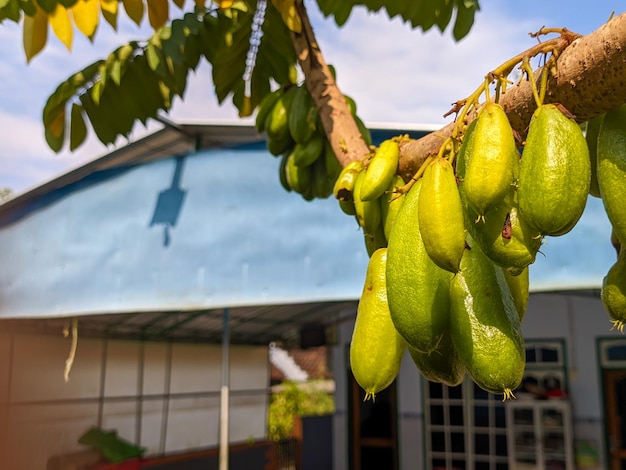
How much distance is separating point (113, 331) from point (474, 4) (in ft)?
22.3

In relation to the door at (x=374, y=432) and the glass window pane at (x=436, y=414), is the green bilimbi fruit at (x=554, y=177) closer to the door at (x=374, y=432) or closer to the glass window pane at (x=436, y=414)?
the glass window pane at (x=436, y=414)

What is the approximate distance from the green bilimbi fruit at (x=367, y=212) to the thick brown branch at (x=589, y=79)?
374 mm

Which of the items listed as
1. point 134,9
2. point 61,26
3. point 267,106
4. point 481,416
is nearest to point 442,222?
point 267,106

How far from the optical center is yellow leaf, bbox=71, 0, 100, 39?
2324 millimetres

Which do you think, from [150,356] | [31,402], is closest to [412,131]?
[31,402]

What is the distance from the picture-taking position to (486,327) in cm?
90

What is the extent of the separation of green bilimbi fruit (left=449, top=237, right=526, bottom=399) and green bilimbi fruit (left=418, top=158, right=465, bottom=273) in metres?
0.07

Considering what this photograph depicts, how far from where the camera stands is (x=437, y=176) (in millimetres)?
908

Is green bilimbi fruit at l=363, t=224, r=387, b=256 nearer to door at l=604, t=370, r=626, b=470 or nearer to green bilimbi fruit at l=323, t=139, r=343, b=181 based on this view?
green bilimbi fruit at l=323, t=139, r=343, b=181

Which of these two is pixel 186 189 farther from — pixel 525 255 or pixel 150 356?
pixel 150 356

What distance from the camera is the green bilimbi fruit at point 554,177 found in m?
0.81

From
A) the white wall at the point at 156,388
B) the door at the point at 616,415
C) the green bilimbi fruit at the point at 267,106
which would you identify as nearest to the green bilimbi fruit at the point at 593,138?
the green bilimbi fruit at the point at 267,106

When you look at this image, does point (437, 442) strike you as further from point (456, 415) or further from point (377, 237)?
point (377, 237)

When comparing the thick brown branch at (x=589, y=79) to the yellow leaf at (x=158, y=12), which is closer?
the thick brown branch at (x=589, y=79)
